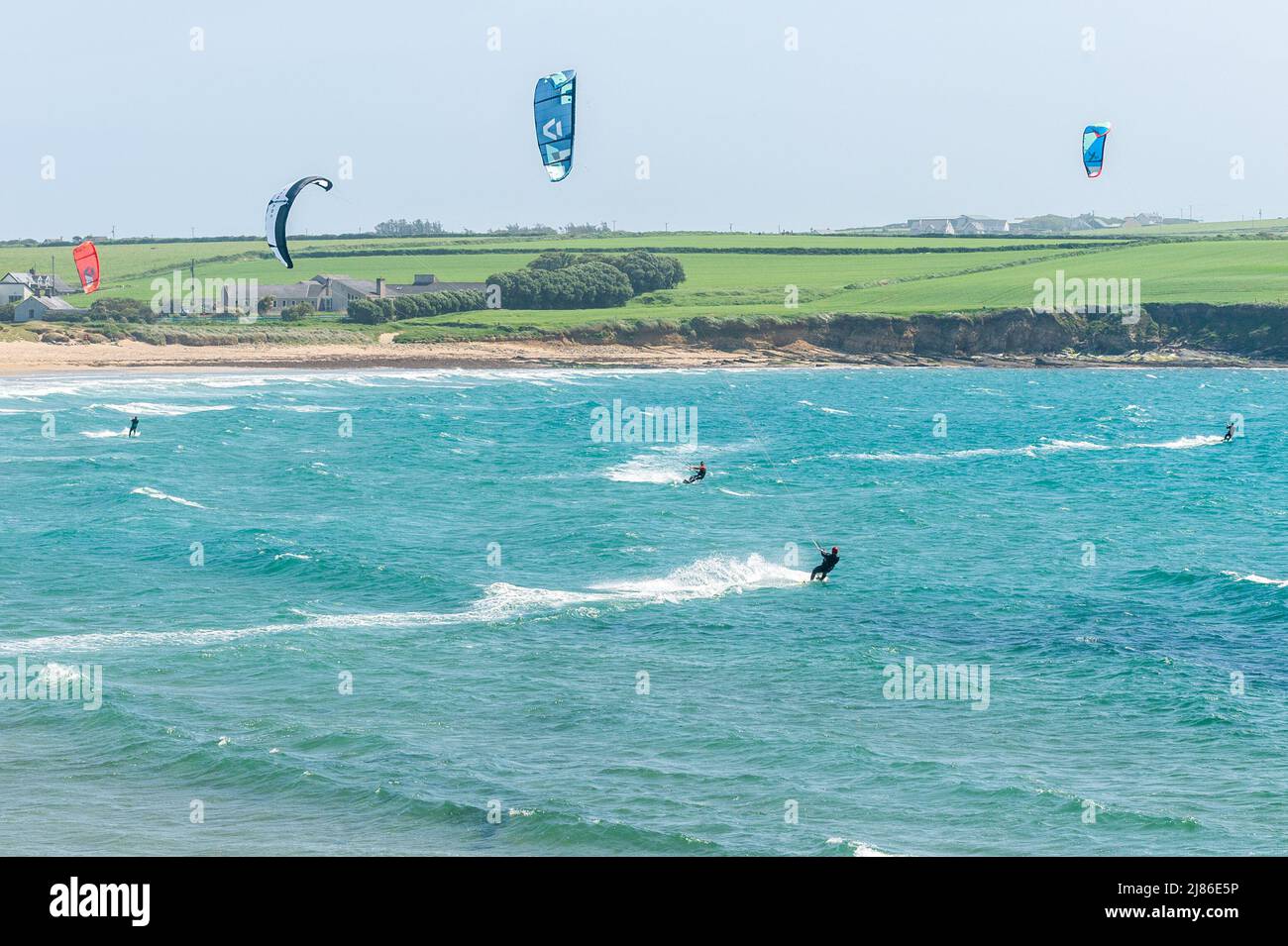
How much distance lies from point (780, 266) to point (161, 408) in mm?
85434

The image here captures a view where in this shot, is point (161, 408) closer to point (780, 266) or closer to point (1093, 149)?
point (1093, 149)

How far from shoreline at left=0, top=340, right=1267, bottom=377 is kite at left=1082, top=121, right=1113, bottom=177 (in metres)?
45.3

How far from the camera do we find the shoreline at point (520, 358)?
9038 cm

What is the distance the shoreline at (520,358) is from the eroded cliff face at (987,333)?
0.68 m

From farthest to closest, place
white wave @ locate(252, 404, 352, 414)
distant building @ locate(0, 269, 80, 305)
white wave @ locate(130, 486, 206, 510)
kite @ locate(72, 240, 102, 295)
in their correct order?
distant building @ locate(0, 269, 80, 305)
white wave @ locate(252, 404, 352, 414)
kite @ locate(72, 240, 102, 295)
white wave @ locate(130, 486, 206, 510)

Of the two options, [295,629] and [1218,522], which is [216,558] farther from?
[1218,522]

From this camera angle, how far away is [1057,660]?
23609 mm

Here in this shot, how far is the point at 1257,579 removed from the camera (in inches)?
1195

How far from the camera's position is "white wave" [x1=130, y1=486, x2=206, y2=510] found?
1530 inches

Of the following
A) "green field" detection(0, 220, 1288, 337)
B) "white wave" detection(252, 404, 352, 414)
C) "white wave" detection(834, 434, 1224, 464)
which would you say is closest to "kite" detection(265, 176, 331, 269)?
"white wave" detection(834, 434, 1224, 464)

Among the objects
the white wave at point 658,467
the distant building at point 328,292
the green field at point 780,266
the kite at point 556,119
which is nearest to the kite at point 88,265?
the white wave at point 658,467

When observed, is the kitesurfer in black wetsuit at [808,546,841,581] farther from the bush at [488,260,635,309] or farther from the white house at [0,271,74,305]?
the white house at [0,271,74,305]

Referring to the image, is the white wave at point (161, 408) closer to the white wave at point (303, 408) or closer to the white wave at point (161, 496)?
the white wave at point (303, 408)
